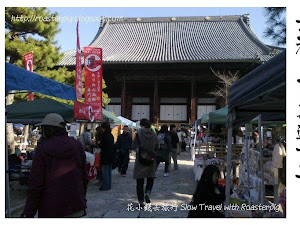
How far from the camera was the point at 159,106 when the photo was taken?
70.7 ft

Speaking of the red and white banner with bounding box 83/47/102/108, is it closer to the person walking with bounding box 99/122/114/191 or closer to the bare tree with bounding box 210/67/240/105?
the person walking with bounding box 99/122/114/191

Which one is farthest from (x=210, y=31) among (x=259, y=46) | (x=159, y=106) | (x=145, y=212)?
(x=145, y=212)

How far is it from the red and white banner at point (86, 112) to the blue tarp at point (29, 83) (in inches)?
49.9

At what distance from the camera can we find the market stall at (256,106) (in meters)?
2.61

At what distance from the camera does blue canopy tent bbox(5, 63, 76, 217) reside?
141 inches

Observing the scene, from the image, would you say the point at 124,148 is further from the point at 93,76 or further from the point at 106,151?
the point at 93,76

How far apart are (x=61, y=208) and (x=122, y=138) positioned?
606cm

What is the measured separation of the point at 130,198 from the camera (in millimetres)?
5738

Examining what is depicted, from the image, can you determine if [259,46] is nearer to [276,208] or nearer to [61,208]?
[276,208]

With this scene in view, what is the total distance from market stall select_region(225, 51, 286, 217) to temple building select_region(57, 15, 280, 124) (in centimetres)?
1361

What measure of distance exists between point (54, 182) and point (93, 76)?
6587 millimetres

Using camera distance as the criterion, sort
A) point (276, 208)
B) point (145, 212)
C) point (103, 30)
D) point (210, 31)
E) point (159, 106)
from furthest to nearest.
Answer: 1. point (103, 30)
2. point (210, 31)
3. point (159, 106)
4. point (145, 212)
5. point (276, 208)

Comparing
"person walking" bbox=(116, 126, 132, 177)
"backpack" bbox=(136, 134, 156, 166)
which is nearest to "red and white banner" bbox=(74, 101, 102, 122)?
"person walking" bbox=(116, 126, 132, 177)

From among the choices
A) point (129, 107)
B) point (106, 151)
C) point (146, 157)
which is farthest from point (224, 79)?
point (146, 157)
